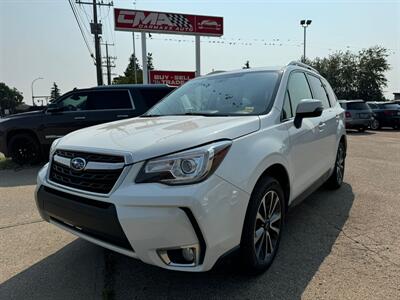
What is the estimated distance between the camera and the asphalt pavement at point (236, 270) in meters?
2.65

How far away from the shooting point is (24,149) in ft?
26.8

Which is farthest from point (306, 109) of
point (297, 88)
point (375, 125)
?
point (375, 125)

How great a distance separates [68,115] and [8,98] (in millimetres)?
105309

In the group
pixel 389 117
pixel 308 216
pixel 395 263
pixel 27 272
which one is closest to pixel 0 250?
pixel 27 272

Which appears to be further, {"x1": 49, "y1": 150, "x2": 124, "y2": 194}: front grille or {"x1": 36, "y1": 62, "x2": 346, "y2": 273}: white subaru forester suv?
{"x1": 49, "y1": 150, "x2": 124, "y2": 194}: front grille

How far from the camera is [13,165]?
8320mm

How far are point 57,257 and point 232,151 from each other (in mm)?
2100

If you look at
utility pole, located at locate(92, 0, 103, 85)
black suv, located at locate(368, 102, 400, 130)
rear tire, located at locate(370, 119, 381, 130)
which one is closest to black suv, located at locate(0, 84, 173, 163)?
rear tire, located at locate(370, 119, 381, 130)

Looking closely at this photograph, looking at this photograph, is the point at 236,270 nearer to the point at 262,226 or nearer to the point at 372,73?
the point at 262,226

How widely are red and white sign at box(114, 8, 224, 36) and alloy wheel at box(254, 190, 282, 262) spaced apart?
15.5 metres

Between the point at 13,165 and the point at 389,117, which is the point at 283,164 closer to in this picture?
the point at 13,165

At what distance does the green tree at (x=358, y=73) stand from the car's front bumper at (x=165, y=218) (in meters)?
52.5

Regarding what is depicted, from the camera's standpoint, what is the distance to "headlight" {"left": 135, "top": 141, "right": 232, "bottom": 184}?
2.20 m

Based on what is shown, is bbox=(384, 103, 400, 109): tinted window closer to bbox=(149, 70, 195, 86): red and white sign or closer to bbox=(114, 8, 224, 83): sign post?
bbox=(114, 8, 224, 83): sign post
